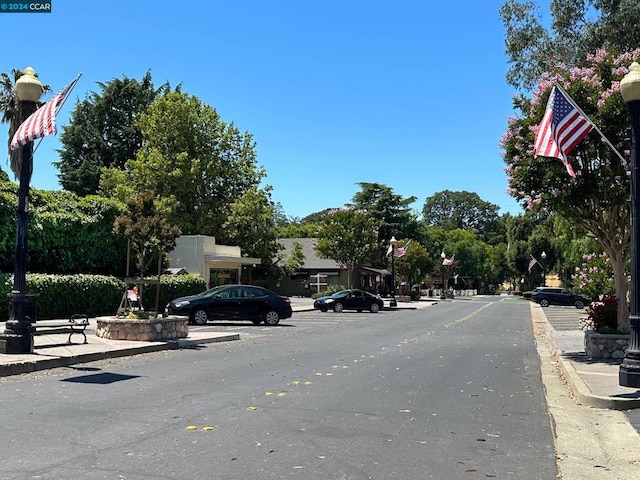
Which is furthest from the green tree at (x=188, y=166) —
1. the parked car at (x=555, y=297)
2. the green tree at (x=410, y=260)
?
the parked car at (x=555, y=297)

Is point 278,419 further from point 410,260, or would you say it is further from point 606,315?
point 410,260

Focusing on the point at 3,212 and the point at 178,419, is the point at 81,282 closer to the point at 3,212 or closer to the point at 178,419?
the point at 3,212

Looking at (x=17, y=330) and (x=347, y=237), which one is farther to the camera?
(x=347, y=237)

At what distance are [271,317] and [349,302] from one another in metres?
13.5

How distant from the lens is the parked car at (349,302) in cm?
3728

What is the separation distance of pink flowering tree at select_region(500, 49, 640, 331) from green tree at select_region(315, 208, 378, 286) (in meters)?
32.0

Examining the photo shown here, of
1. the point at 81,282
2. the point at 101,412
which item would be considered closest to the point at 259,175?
the point at 81,282

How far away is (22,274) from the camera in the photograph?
12.3 m

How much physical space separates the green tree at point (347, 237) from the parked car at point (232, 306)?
2235cm

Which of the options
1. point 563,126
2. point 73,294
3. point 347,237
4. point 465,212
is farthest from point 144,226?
point 465,212

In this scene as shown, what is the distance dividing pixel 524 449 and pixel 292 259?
1936 inches

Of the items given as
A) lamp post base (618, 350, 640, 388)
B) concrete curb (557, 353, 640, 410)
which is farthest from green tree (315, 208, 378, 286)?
lamp post base (618, 350, 640, 388)

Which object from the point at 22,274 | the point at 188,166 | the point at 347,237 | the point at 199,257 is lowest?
the point at 22,274

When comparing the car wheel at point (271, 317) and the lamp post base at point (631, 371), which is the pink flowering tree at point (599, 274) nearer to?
the car wheel at point (271, 317)
